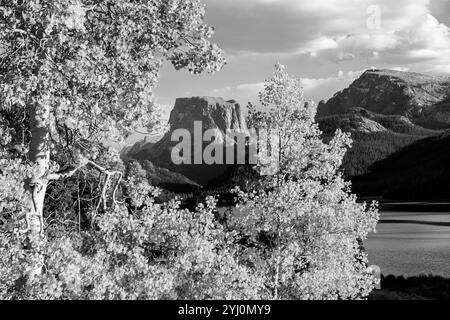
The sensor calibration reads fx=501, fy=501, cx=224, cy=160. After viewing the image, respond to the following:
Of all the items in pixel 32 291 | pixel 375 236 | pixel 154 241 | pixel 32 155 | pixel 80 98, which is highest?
pixel 80 98

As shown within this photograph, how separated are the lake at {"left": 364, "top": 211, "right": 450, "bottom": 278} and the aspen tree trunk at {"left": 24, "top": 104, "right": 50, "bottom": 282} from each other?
92.6 metres

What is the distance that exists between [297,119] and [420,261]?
320 ft

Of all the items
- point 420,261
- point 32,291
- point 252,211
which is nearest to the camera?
point 32,291

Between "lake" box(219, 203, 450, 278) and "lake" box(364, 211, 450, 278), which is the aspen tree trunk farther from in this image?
"lake" box(364, 211, 450, 278)

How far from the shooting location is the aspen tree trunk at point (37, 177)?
11023 mm

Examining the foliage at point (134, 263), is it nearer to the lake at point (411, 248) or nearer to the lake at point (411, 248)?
the lake at point (411, 248)

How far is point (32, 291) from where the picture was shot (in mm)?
10320

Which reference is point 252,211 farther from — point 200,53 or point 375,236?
point 375,236

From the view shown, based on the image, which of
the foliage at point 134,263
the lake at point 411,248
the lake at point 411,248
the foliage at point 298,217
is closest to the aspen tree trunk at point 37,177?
the foliage at point 134,263

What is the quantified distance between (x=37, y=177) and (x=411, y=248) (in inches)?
5200

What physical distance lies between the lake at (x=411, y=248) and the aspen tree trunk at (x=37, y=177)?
92.6 m

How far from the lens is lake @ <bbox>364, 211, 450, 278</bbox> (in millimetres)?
103919
